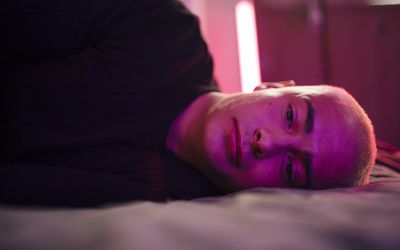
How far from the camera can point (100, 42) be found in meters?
1.04

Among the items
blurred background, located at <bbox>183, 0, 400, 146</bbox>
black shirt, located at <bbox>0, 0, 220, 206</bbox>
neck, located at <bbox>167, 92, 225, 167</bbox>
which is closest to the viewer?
black shirt, located at <bbox>0, 0, 220, 206</bbox>

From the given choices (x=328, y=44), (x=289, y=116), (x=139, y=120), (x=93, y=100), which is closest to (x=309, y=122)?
(x=289, y=116)

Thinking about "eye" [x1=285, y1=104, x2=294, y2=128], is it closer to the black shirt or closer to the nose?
the nose

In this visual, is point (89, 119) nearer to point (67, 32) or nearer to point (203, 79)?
point (67, 32)

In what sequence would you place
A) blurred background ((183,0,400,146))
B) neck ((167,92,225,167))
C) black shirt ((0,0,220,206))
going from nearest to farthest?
1. black shirt ((0,0,220,206))
2. neck ((167,92,225,167))
3. blurred background ((183,0,400,146))

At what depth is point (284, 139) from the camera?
3.22ft

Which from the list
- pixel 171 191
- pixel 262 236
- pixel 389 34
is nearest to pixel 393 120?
pixel 389 34

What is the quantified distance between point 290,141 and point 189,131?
35 centimetres

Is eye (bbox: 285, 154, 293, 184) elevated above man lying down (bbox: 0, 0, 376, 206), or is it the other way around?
man lying down (bbox: 0, 0, 376, 206)

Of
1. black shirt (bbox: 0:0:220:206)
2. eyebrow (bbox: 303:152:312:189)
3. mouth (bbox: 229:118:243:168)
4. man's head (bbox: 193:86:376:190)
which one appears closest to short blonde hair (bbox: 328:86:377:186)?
man's head (bbox: 193:86:376:190)

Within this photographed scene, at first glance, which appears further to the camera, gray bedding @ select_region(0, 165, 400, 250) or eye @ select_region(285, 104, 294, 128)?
eye @ select_region(285, 104, 294, 128)

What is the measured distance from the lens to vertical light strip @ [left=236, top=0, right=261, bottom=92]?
2.48 m

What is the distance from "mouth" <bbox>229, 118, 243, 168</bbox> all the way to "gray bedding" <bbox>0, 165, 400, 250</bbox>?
522mm

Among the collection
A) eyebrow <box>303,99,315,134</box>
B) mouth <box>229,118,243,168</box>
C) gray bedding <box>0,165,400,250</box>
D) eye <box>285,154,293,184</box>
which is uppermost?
gray bedding <box>0,165,400,250</box>
